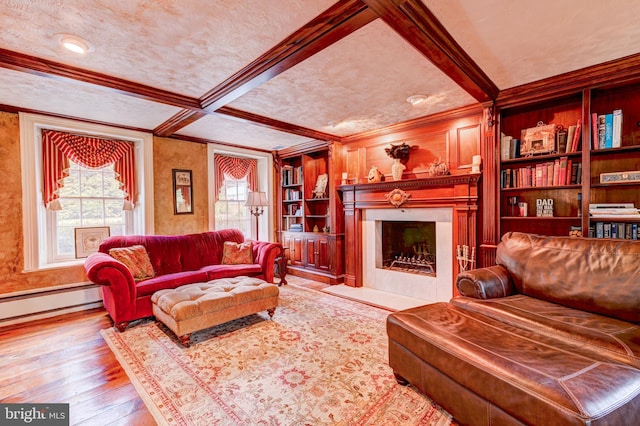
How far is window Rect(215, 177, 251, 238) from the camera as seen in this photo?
5.38 m

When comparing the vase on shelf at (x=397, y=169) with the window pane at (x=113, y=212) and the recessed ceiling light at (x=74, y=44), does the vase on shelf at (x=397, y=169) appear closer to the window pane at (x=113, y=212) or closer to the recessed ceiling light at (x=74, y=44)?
the recessed ceiling light at (x=74, y=44)

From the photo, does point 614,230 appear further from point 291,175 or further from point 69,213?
point 69,213

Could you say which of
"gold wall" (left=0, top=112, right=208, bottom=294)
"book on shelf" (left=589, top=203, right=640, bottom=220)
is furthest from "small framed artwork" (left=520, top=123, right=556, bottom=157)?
"gold wall" (left=0, top=112, right=208, bottom=294)

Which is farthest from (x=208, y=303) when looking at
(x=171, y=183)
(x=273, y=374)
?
(x=171, y=183)

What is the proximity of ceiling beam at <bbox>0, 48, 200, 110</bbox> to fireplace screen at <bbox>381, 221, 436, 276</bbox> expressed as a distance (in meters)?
3.29

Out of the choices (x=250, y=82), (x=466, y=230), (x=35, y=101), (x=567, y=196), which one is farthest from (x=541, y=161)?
(x=35, y=101)

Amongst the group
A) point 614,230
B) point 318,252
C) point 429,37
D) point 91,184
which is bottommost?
point 318,252

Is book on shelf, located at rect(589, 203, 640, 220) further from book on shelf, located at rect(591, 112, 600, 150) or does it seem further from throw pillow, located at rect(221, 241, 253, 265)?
throw pillow, located at rect(221, 241, 253, 265)

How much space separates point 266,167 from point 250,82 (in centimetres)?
333

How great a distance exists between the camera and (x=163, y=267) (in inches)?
148

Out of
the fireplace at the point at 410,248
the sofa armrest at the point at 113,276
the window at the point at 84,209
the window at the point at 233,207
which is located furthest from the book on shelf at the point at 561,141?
the window at the point at 84,209

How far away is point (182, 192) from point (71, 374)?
2.92 metres

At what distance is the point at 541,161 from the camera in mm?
3135

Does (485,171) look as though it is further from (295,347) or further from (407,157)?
(295,347)
